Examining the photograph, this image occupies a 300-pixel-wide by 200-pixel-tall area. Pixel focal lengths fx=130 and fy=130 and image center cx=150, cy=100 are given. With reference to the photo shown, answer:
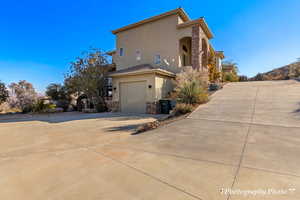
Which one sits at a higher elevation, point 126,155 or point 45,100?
point 45,100

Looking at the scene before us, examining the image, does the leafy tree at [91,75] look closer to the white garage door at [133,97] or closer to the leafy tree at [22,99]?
the white garage door at [133,97]

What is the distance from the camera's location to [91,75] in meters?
11.8

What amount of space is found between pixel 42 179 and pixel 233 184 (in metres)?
2.82

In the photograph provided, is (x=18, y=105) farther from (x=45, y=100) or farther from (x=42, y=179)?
(x=42, y=179)

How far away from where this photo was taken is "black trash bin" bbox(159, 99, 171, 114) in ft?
30.9

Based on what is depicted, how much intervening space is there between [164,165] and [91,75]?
1148 centimetres

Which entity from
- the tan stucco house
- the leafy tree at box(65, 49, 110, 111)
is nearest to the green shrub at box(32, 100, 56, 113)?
the leafy tree at box(65, 49, 110, 111)

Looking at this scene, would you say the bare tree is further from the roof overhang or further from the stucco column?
the stucco column

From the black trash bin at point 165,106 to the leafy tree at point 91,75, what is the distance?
5.85 m

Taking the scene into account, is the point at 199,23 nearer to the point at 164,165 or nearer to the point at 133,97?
the point at 133,97

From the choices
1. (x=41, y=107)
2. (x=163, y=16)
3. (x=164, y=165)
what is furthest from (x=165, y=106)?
(x=41, y=107)

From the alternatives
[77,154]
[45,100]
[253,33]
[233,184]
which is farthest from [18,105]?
[253,33]

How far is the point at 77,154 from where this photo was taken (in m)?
2.91

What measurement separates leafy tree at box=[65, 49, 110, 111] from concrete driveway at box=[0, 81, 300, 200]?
8.14 meters
